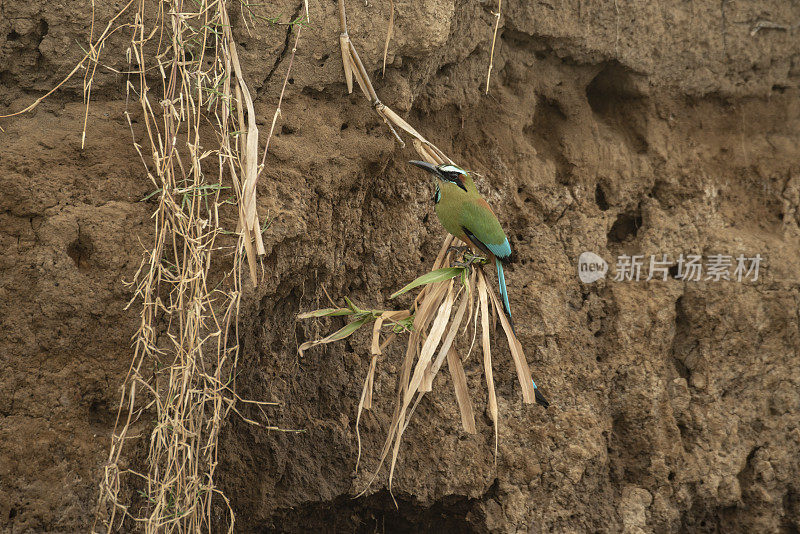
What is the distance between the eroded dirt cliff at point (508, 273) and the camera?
6.86ft

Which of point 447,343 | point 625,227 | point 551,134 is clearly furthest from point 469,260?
point 625,227

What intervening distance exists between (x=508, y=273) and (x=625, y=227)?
70cm

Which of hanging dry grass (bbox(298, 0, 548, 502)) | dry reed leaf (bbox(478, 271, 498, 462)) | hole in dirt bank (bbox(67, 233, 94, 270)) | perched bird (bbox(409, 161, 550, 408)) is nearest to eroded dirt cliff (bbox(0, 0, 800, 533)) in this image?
hole in dirt bank (bbox(67, 233, 94, 270))

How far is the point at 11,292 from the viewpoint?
6.63 feet

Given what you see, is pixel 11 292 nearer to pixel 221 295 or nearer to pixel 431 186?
pixel 221 295

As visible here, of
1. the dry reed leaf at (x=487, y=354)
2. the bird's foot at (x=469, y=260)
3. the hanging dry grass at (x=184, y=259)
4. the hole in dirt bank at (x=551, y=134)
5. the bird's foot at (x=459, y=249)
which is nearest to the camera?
the hanging dry grass at (x=184, y=259)

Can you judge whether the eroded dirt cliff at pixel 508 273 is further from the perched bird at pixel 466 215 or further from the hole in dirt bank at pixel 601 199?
the perched bird at pixel 466 215

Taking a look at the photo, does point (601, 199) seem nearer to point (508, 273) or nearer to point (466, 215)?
point (508, 273)

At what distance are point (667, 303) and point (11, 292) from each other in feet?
8.35

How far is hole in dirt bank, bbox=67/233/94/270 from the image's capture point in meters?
2.11

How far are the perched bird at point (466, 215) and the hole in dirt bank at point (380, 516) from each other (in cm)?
79

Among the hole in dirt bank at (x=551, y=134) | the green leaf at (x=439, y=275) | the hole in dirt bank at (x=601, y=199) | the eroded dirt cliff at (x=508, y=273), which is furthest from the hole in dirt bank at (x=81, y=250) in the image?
the hole in dirt bank at (x=601, y=199)

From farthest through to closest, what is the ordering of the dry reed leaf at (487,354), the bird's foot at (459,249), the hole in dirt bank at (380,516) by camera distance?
the hole in dirt bank at (380,516) < the bird's foot at (459,249) < the dry reed leaf at (487,354)

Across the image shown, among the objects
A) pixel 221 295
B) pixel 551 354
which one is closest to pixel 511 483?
pixel 551 354
